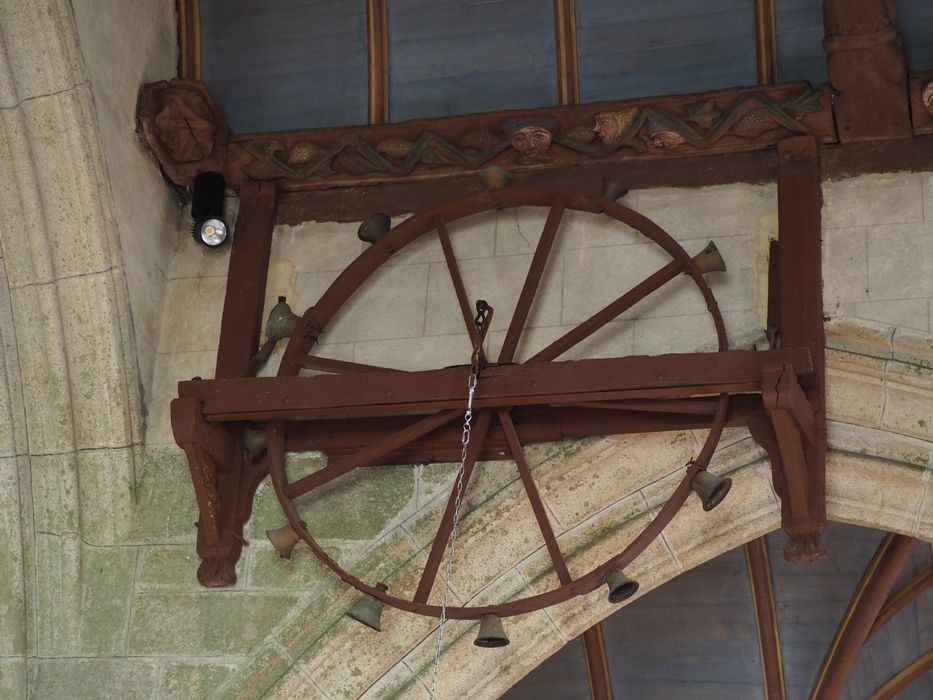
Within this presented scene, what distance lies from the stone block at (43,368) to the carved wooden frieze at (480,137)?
0.73 m

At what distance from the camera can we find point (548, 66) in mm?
5828

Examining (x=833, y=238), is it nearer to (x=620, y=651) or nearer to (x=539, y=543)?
(x=539, y=543)

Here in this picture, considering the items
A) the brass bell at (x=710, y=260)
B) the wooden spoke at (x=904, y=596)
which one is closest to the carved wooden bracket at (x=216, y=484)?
the brass bell at (x=710, y=260)

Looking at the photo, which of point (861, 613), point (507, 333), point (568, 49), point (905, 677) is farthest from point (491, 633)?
point (905, 677)

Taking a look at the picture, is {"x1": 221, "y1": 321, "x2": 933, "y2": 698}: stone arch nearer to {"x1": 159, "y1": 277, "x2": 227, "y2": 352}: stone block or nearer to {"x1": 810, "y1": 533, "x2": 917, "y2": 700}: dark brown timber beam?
{"x1": 159, "y1": 277, "x2": 227, "y2": 352}: stone block

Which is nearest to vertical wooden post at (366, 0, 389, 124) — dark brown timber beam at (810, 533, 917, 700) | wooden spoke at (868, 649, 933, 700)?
dark brown timber beam at (810, 533, 917, 700)

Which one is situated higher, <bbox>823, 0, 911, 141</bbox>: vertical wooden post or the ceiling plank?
<bbox>823, 0, 911, 141</bbox>: vertical wooden post

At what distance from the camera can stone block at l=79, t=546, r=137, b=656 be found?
17.7 feet

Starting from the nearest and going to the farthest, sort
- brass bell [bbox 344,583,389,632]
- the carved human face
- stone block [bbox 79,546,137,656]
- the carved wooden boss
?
the carved wooden boss < brass bell [bbox 344,583,389,632] < stone block [bbox 79,546,137,656] < the carved human face

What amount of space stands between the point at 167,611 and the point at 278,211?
154 centimetres

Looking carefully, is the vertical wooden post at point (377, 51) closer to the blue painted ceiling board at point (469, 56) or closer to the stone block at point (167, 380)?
the blue painted ceiling board at point (469, 56)

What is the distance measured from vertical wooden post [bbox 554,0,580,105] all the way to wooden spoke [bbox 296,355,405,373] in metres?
1.20

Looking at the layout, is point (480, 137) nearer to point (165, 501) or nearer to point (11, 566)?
point (165, 501)

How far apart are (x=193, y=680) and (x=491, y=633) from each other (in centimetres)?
108
